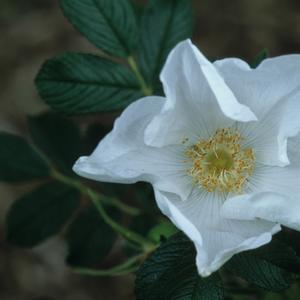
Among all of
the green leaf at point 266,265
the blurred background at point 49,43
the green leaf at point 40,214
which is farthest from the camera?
the blurred background at point 49,43

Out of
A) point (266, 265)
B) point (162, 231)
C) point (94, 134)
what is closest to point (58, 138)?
point (94, 134)

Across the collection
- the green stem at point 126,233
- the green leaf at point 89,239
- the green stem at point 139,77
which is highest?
the green stem at point 139,77

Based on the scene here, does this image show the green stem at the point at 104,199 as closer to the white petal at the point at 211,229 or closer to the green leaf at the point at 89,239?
the green leaf at the point at 89,239

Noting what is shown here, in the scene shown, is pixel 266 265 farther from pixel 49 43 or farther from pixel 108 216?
pixel 49 43

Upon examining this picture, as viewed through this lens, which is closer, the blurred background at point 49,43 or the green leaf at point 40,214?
the green leaf at point 40,214

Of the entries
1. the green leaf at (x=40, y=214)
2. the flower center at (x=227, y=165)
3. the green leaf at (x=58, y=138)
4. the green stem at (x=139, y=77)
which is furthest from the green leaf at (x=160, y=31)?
the green leaf at (x=40, y=214)

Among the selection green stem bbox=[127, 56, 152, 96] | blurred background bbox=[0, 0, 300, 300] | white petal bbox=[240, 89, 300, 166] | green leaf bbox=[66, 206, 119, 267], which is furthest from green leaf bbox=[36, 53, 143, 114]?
blurred background bbox=[0, 0, 300, 300]

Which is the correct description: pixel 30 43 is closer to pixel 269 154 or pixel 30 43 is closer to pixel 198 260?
pixel 269 154

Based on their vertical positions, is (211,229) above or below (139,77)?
below
